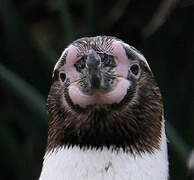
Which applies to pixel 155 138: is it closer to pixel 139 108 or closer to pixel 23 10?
pixel 139 108

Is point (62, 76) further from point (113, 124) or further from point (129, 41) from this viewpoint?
point (129, 41)

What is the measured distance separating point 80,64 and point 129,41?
2.07 metres

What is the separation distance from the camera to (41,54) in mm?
3783

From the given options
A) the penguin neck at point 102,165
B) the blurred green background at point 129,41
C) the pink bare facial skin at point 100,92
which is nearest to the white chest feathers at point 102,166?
the penguin neck at point 102,165

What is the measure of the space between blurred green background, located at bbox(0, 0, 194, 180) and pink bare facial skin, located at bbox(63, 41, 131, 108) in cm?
97

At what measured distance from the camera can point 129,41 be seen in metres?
4.08

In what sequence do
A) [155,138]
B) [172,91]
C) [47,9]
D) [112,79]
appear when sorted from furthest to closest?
[47,9], [172,91], [155,138], [112,79]

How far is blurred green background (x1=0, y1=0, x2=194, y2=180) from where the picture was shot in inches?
137

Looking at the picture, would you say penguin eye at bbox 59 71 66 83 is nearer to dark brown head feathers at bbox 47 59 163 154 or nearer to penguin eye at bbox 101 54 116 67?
dark brown head feathers at bbox 47 59 163 154

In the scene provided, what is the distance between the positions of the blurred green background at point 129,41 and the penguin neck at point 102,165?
95 centimetres

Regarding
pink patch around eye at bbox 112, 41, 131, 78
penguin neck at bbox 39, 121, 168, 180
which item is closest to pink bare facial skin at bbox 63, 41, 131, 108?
pink patch around eye at bbox 112, 41, 131, 78

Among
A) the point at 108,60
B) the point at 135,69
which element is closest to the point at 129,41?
the point at 135,69

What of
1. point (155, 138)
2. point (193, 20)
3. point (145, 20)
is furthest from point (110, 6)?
point (155, 138)

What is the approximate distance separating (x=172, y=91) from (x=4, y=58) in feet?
2.83
